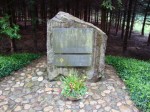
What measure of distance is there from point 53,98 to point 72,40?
173 centimetres

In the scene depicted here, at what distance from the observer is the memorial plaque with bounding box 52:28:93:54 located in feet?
19.0

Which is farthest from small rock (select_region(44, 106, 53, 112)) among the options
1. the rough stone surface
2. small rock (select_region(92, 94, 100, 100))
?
small rock (select_region(92, 94, 100, 100))

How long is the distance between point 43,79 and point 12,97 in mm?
1139

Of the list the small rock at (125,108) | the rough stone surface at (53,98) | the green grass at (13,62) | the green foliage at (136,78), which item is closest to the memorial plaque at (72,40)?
the rough stone surface at (53,98)

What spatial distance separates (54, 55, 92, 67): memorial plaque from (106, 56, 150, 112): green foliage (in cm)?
138

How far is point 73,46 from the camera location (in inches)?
231

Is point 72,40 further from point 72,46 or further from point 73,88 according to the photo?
point 73,88

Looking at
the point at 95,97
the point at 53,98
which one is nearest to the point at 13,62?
the point at 53,98

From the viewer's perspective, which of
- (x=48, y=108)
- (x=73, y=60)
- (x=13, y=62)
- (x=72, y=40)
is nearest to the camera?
(x=48, y=108)

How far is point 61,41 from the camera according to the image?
583 cm

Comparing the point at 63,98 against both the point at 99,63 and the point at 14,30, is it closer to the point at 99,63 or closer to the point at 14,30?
the point at 99,63

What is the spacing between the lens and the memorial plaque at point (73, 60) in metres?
5.95

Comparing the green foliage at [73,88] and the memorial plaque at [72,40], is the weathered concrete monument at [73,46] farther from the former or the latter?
the green foliage at [73,88]

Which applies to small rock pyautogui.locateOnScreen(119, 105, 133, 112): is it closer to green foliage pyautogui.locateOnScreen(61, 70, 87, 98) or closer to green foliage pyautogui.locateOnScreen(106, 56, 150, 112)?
green foliage pyautogui.locateOnScreen(106, 56, 150, 112)
